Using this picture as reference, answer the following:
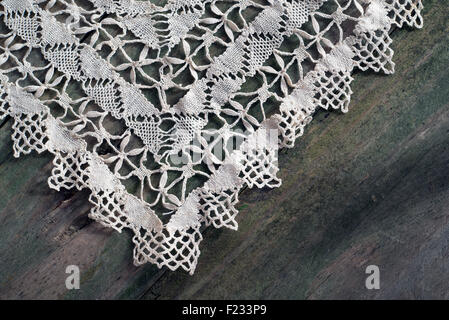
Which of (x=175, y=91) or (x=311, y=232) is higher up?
(x=175, y=91)

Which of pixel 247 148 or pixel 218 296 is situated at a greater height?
pixel 247 148

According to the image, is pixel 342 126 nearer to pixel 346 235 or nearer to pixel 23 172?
pixel 346 235
